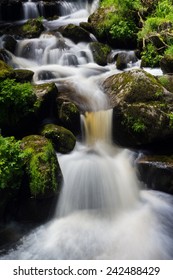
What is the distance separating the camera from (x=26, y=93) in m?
7.29

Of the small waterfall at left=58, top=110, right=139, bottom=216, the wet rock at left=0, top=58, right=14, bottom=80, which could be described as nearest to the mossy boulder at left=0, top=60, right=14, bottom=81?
the wet rock at left=0, top=58, right=14, bottom=80

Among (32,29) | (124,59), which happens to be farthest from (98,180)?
(32,29)

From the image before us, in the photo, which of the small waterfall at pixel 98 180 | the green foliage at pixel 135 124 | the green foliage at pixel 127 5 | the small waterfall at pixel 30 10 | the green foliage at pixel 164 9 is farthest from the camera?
the small waterfall at pixel 30 10

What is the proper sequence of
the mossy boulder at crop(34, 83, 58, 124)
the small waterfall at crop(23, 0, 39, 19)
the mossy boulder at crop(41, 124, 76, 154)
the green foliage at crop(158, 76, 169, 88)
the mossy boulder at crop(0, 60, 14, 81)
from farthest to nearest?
1. the small waterfall at crop(23, 0, 39, 19)
2. the green foliage at crop(158, 76, 169, 88)
3. the mossy boulder at crop(34, 83, 58, 124)
4. the mossy boulder at crop(0, 60, 14, 81)
5. the mossy boulder at crop(41, 124, 76, 154)

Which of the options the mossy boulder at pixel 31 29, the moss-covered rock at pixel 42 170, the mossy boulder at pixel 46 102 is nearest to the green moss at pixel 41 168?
the moss-covered rock at pixel 42 170

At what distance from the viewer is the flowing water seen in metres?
5.75

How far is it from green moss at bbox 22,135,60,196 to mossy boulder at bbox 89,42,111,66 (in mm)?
6283

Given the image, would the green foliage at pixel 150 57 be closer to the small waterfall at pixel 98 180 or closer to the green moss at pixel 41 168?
the small waterfall at pixel 98 180

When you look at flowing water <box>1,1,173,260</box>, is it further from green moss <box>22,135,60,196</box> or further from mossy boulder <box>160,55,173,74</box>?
mossy boulder <box>160,55,173,74</box>

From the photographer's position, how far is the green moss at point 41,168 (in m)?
6.15

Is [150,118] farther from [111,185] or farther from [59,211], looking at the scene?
[59,211]

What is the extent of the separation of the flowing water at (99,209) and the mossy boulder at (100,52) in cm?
277

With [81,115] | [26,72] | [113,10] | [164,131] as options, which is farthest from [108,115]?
[113,10]

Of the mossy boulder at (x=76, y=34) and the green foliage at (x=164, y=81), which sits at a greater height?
the mossy boulder at (x=76, y=34)
